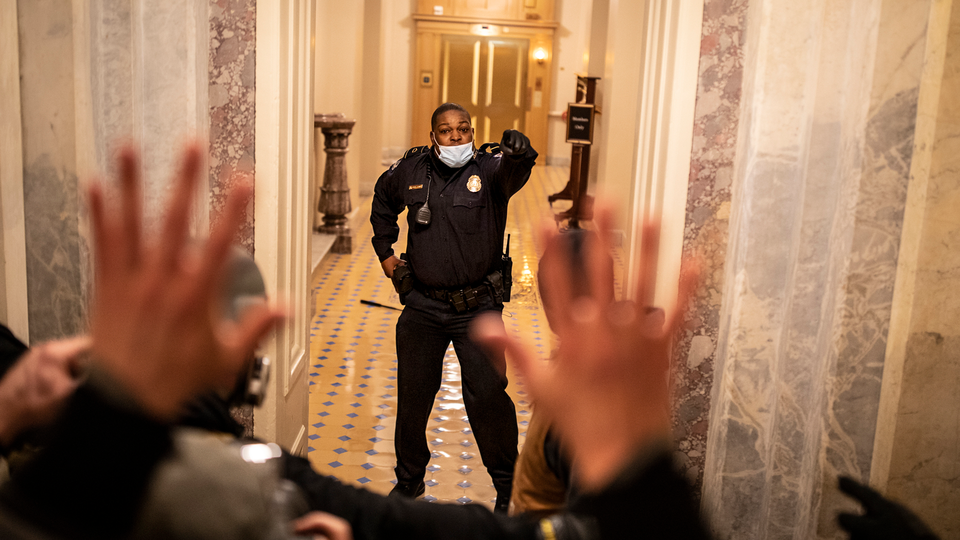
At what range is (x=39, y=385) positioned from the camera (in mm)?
1209

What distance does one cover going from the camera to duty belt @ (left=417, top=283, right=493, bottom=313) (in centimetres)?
364

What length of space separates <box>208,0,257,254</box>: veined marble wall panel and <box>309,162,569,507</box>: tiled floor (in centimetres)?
127

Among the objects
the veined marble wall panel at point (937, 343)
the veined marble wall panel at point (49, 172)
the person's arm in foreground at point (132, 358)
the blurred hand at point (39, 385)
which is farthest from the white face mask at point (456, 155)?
the person's arm in foreground at point (132, 358)

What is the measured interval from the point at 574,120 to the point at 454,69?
26.8 ft

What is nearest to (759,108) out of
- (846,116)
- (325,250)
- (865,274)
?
(846,116)

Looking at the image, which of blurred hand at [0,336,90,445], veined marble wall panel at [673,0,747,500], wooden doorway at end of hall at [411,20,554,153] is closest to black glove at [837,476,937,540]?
blurred hand at [0,336,90,445]

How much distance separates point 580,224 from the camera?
37.7 ft

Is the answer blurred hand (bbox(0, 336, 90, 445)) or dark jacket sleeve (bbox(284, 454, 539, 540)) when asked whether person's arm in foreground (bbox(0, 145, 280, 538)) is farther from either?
dark jacket sleeve (bbox(284, 454, 539, 540))

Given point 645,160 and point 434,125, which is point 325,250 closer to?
point 434,125

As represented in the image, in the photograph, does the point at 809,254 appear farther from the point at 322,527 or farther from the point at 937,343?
the point at 322,527

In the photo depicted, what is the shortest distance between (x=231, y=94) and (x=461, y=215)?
3.72 feet

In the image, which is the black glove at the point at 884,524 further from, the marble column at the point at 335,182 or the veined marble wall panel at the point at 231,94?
the marble column at the point at 335,182

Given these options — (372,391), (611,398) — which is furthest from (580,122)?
(611,398)

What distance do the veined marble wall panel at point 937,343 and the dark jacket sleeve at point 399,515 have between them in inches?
71.1
